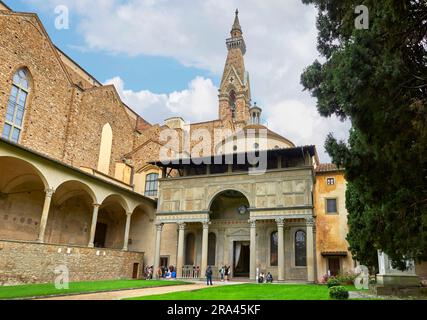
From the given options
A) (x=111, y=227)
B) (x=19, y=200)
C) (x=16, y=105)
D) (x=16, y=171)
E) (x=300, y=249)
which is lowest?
(x=300, y=249)

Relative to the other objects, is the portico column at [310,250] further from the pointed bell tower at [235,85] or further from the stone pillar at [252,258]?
the pointed bell tower at [235,85]

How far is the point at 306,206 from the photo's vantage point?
65.6 ft

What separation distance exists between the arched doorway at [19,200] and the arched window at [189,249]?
408 inches

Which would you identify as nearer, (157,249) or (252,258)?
(252,258)

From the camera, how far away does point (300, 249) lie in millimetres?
22406

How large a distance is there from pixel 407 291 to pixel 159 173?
70.3 ft

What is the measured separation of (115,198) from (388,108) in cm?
A: 1998

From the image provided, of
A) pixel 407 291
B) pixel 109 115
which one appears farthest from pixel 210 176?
pixel 407 291

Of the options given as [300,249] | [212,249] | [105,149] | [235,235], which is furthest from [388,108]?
[105,149]

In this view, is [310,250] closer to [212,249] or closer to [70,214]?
[212,249]

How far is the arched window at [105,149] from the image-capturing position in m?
28.0

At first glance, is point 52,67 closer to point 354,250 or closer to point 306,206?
point 306,206

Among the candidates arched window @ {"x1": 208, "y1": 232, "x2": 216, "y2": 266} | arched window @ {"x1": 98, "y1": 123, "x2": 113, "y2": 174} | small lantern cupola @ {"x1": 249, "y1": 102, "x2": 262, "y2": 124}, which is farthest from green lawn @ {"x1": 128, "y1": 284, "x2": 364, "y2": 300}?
small lantern cupola @ {"x1": 249, "y1": 102, "x2": 262, "y2": 124}

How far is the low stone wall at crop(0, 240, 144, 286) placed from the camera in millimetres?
14298
